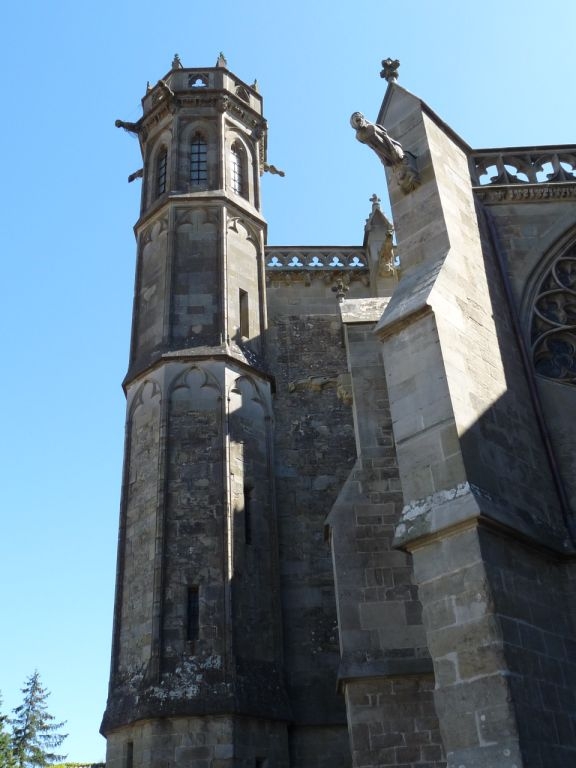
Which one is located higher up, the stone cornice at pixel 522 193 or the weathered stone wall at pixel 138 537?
the stone cornice at pixel 522 193

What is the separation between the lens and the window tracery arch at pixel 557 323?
977 cm

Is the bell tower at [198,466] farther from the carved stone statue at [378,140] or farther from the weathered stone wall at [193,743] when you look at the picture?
the carved stone statue at [378,140]

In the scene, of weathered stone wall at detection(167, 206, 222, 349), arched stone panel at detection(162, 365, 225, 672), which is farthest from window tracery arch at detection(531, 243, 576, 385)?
weathered stone wall at detection(167, 206, 222, 349)

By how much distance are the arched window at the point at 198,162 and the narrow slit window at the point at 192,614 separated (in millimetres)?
8146

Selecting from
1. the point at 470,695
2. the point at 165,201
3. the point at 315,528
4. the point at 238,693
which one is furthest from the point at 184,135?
the point at 470,695

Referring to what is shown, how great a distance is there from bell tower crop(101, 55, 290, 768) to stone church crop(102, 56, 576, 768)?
0.04m

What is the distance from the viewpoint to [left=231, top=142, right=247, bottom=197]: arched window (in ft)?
52.5

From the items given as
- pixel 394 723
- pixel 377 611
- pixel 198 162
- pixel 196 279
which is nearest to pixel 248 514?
pixel 377 611

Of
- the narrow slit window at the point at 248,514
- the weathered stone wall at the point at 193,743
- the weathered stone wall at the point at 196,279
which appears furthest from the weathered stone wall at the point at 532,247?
the weathered stone wall at the point at 193,743

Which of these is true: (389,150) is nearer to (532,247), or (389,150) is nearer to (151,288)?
(532,247)

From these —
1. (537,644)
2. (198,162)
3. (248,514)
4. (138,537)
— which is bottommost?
(537,644)

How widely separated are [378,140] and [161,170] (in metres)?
7.57

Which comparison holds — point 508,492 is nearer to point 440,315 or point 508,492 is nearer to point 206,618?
point 440,315

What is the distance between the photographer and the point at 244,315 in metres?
14.4
